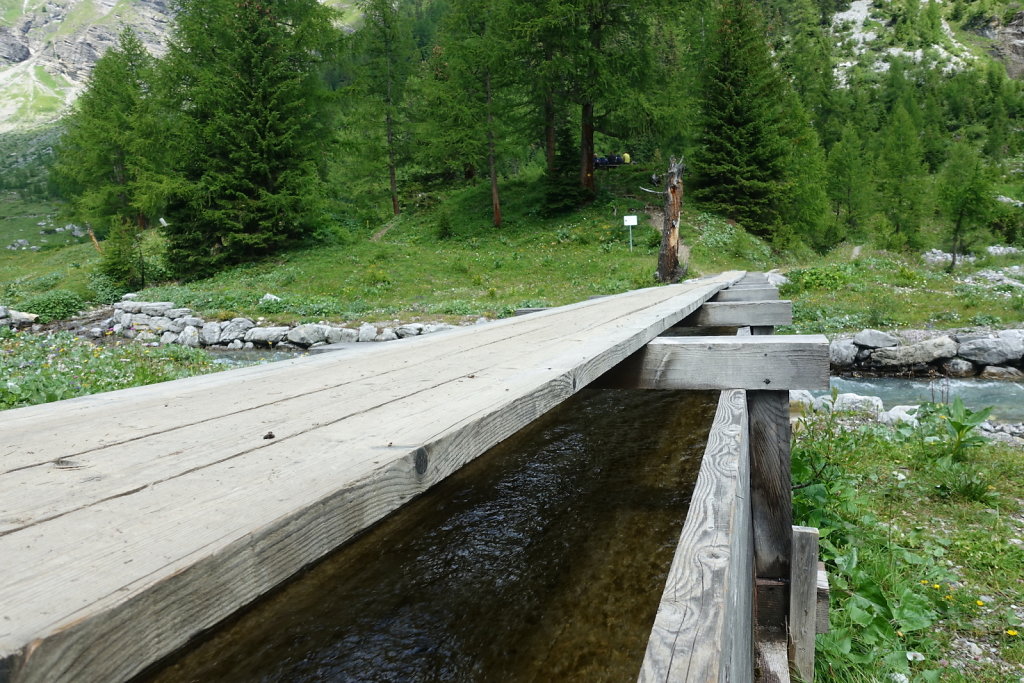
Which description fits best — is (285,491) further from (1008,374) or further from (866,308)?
(866,308)

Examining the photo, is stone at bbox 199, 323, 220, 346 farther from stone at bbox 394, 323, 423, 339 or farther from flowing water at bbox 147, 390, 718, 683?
flowing water at bbox 147, 390, 718, 683

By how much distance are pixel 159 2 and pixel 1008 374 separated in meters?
239

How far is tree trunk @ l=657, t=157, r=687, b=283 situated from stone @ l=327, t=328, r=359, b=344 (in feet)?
25.4

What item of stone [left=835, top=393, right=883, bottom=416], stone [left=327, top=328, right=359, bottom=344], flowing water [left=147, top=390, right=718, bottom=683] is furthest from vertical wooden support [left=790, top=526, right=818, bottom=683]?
stone [left=327, top=328, right=359, bottom=344]

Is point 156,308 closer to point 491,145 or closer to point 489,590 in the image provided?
point 491,145

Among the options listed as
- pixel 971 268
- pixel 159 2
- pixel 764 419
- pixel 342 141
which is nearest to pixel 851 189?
pixel 971 268

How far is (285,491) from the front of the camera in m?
0.80

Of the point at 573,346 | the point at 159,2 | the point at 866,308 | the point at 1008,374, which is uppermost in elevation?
the point at 159,2

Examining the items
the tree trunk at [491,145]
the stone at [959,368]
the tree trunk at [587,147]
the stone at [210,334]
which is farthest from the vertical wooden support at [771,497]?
the tree trunk at [587,147]

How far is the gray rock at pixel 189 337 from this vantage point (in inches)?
553

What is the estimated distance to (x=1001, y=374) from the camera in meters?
10.0

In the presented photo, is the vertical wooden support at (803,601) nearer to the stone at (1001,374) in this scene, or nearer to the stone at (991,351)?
the stone at (1001,374)

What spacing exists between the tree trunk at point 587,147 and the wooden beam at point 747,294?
55.8 feet

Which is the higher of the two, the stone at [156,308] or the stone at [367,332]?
the stone at [156,308]
